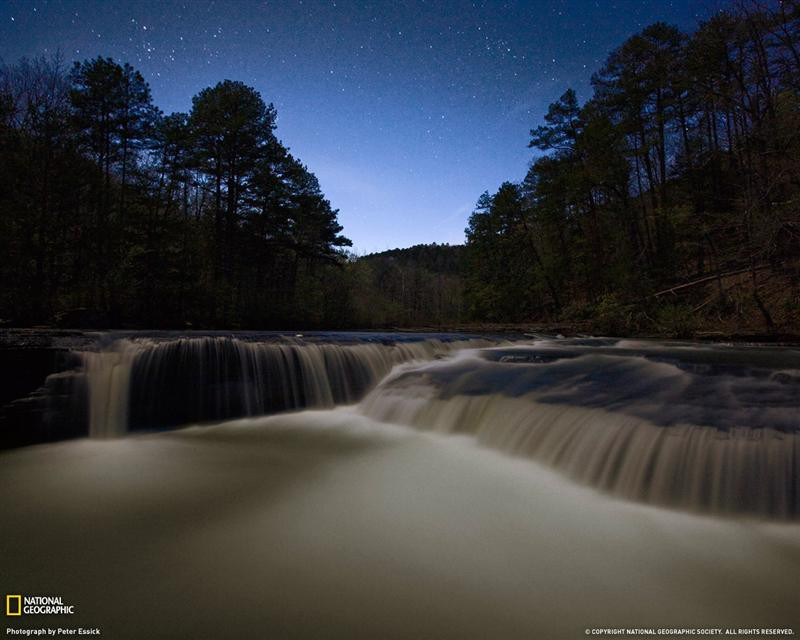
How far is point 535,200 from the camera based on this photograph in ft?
95.9

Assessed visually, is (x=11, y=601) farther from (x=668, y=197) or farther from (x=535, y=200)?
(x=535, y=200)

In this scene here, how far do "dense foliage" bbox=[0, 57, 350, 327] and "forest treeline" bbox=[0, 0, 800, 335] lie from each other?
79 millimetres

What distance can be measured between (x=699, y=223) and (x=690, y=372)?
1219cm

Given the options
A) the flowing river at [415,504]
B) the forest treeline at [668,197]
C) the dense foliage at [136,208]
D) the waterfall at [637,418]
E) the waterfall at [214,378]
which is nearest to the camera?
the flowing river at [415,504]

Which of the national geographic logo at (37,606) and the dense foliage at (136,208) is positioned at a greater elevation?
the dense foliage at (136,208)

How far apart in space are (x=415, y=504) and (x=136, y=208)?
65.6ft

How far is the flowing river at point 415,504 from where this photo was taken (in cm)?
213

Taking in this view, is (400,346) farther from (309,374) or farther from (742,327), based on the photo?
(742,327)

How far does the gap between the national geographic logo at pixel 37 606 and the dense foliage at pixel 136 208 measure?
13.5m

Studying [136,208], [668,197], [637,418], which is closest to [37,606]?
[637,418]

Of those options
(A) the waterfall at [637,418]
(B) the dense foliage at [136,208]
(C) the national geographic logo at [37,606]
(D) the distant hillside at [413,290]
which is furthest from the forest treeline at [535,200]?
(D) the distant hillside at [413,290]

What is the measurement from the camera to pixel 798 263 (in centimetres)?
977

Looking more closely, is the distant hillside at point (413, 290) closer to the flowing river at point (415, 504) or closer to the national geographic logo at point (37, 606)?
the flowing river at point (415, 504)

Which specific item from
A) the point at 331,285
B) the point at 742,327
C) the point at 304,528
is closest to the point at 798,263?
the point at 742,327
